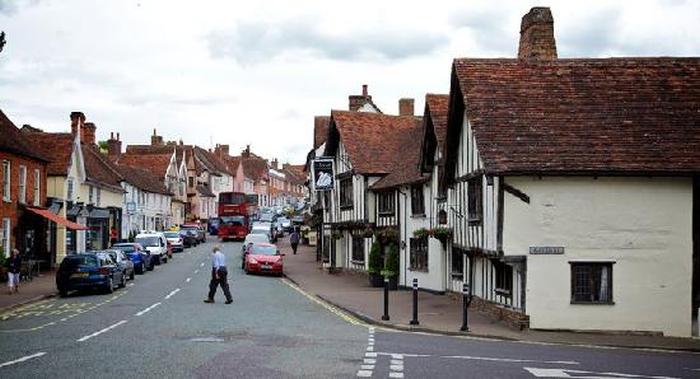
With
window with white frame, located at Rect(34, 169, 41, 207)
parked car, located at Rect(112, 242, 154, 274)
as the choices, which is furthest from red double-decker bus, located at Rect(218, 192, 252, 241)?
window with white frame, located at Rect(34, 169, 41, 207)

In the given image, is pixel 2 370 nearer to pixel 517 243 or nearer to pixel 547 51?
pixel 517 243

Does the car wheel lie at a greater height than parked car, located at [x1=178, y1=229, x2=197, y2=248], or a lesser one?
lesser

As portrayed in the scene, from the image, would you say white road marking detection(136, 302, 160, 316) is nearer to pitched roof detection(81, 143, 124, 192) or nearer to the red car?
the red car

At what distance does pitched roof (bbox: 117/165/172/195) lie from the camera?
69312mm

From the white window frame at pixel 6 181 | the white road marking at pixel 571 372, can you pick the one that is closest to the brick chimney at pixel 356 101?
the white window frame at pixel 6 181

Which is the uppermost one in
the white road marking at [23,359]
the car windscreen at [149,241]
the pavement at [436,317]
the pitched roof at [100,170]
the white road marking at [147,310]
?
the pitched roof at [100,170]

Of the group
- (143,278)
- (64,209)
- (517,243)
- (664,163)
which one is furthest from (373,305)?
(64,209)

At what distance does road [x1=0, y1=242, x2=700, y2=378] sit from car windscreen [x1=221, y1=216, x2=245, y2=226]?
159 ft

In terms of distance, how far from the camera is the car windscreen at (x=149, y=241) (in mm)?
50062

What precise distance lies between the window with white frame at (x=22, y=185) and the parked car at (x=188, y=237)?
29.5m

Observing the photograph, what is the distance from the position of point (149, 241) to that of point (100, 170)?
38.5 feet

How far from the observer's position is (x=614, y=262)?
874 inches

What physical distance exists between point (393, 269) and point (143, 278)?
1306 cm

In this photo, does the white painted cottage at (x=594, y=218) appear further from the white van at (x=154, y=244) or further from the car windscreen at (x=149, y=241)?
the car windscreen at (x=149, y=241)
